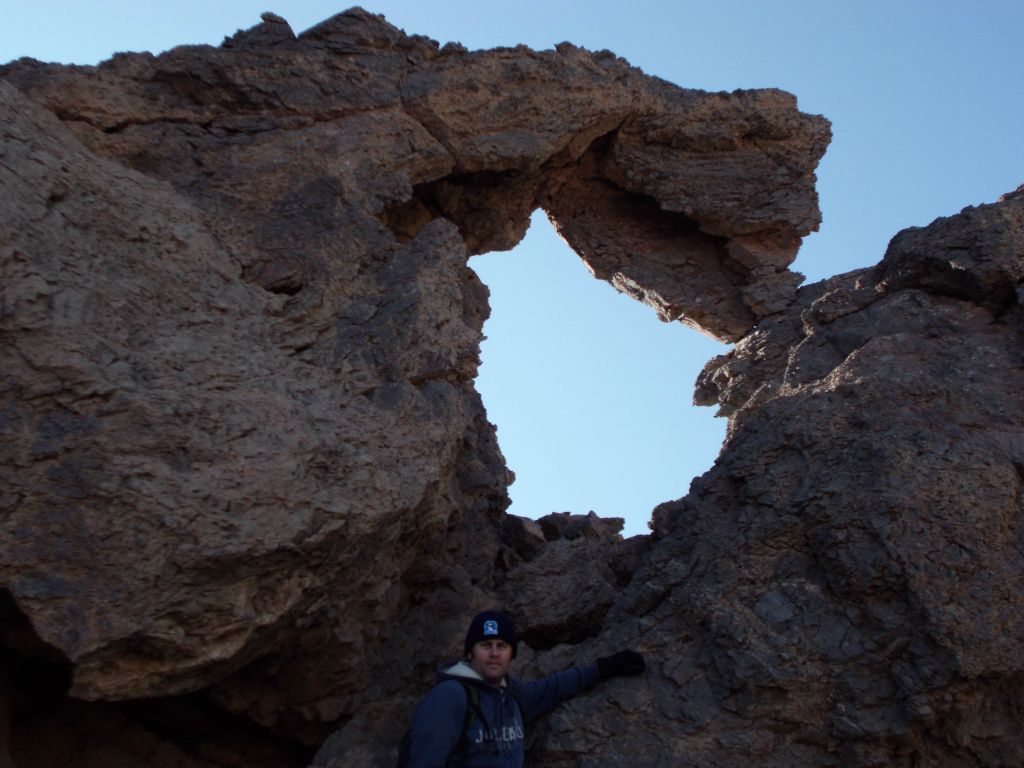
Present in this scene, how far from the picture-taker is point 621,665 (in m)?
5.90

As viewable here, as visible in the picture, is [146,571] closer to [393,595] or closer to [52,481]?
→ [52,481]

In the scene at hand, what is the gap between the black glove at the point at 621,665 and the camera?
5.88m

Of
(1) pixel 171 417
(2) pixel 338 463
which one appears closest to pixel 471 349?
(2) pixel 338 463

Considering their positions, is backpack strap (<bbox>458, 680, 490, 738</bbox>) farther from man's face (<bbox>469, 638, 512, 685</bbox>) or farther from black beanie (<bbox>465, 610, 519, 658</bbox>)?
black beanie (<bbox>465, 610, 519, 658</bbox>)

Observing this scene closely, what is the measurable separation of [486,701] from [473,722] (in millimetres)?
177

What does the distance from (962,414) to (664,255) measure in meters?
3.92

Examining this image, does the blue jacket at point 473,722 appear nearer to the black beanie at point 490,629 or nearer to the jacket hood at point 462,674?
the jacket hood at point 462,674

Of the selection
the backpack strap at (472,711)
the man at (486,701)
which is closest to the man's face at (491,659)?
the man at (486,701)

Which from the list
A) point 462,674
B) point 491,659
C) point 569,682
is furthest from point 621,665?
point 462,674

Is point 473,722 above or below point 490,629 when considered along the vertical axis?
below

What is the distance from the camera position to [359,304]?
721 cm

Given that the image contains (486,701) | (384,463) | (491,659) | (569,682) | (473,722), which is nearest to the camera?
(473,722)

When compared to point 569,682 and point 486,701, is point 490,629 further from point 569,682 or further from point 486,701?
point 569,682

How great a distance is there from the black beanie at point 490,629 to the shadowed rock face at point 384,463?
0.56 m
